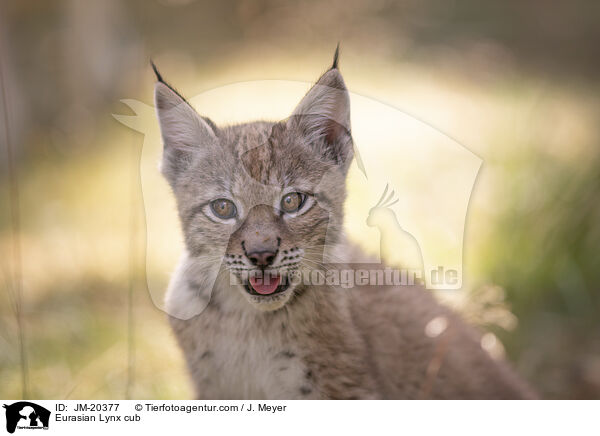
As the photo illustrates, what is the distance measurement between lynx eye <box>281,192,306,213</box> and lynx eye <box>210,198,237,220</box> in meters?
0.21

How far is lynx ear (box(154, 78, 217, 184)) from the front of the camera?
248 cm

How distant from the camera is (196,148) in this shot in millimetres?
2676

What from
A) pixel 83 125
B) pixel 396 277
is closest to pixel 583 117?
pixel 396 277

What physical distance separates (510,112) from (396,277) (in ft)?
7.96

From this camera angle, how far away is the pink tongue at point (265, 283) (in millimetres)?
2457

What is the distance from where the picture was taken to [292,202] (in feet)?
8.41

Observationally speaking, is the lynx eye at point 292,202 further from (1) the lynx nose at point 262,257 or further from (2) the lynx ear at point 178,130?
(2) the lynx ear at point 178,130

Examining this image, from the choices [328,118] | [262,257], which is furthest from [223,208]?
[328,118]

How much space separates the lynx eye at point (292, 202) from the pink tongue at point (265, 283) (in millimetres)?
295

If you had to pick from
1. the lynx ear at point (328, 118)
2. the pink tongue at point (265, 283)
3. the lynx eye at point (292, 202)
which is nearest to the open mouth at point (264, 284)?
the pink tongue at point (265, 283)

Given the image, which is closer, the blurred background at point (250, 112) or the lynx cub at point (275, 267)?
the lynx cub at point (275, 267)
